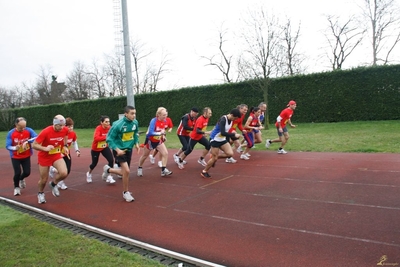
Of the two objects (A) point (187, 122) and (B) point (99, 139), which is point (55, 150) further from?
(A) point (187, 122)

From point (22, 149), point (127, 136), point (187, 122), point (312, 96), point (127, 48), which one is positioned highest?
point (127, 48)

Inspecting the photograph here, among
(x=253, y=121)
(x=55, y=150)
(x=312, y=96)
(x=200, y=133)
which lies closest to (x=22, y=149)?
(x=55, y=150)

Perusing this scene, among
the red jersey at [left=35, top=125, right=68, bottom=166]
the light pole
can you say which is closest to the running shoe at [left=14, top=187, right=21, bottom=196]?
the red jersey at [left=35, top=125, right=68, bottom=166]

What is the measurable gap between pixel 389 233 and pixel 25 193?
7.76m

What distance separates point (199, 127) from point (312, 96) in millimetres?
15512

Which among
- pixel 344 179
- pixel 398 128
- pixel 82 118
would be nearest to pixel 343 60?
pixel 398 128

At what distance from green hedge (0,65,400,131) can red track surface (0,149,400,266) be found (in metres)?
11.9

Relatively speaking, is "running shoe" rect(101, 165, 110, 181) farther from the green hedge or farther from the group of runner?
the green hedge

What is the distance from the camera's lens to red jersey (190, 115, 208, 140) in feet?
30.2

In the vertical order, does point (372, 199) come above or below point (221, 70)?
below

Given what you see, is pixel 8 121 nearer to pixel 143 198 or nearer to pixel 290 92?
pixel 290 92

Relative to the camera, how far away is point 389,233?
170 inches

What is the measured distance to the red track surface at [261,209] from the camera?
13.1 ft

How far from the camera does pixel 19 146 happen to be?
730 cm
